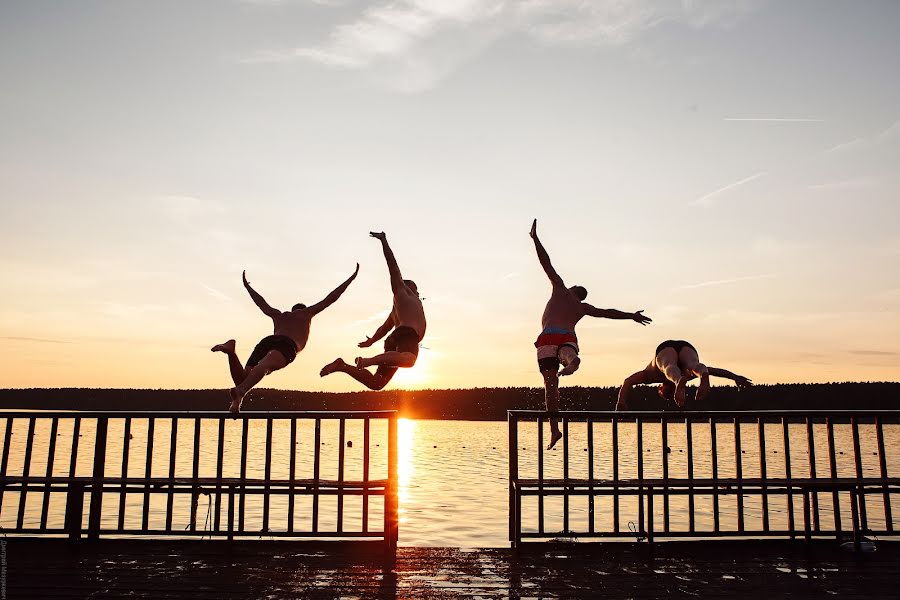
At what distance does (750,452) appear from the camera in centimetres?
5359

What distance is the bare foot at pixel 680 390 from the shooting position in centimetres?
975

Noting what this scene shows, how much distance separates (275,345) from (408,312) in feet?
5.95

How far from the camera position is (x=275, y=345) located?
33.4ft

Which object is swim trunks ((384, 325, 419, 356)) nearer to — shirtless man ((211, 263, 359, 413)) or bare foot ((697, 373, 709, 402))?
shirtless man ((211, 263, 359, 413))

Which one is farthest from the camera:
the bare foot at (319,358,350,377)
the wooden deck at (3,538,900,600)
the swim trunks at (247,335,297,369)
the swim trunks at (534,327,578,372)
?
the swim trunks at (534,327,578,372)

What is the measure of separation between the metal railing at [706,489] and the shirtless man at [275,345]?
2.99 meters

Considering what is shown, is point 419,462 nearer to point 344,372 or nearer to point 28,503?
point 28,503

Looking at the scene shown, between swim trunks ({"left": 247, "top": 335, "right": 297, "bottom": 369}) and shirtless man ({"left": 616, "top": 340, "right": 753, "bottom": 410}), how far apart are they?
4.34 metres

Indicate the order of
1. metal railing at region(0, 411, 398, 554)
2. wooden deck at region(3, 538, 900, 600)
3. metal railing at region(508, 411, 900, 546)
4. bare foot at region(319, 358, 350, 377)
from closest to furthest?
wooden deck at region(3, 538, 900, 600) → metal railing at region(0, 411, 398, 554) → metal railing at region(508, 411, 900, 546) → bare foot at region(319, 358, 350, 377)

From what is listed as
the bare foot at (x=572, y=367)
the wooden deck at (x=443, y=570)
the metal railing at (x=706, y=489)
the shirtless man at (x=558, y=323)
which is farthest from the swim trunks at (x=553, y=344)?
the wooden deck at (x=443, y=570)

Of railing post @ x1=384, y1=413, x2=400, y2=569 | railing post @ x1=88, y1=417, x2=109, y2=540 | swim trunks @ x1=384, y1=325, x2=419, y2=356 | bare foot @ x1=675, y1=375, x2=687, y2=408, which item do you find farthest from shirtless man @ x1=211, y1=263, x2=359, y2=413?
bare foot @ x1=675, y1=375, x2=687, y2=408

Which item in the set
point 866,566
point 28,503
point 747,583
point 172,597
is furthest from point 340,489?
point 28,503

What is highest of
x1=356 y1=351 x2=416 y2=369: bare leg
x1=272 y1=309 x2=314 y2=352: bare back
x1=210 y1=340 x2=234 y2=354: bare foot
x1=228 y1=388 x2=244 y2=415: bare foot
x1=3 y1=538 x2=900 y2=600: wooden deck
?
x1=272 y1=309 x2=314 y2=352: bare back

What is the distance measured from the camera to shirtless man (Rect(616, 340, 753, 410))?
991 cm
